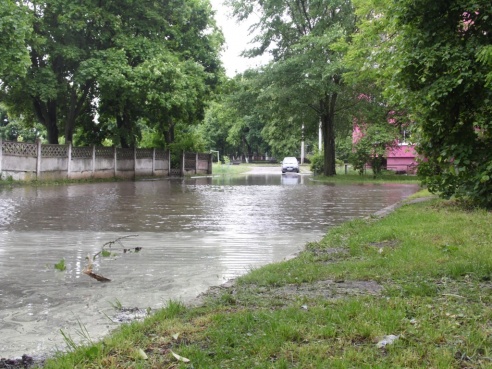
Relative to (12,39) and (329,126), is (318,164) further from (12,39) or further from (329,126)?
(12,39)

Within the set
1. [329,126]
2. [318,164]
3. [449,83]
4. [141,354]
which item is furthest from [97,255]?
[318,164]

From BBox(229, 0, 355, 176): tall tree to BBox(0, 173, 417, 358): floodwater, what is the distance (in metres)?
13.7

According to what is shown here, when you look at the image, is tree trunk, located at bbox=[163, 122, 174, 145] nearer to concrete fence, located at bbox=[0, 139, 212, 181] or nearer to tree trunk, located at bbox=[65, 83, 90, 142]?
concrete fence, located at bbox=[0, 139, 212, 181]

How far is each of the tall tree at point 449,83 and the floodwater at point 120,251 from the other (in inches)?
108

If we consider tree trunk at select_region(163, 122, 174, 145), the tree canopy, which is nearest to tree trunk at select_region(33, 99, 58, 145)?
the tree canopy

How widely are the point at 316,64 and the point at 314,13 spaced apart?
14.8 ft

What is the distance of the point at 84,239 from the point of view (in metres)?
8.77

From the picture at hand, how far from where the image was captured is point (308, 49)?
28578 mm

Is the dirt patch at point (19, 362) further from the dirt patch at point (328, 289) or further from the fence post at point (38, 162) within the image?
the fence post at point (38, 162)

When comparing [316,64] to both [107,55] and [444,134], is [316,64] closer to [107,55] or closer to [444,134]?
[107,55]

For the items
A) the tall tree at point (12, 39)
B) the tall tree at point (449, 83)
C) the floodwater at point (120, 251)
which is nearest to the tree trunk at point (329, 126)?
the floodwater at point (120, 251)

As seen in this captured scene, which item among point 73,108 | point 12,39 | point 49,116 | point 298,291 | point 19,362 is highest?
point 12,39

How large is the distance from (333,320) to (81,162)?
81.2 feet

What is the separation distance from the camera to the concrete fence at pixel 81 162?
74.1 feet
